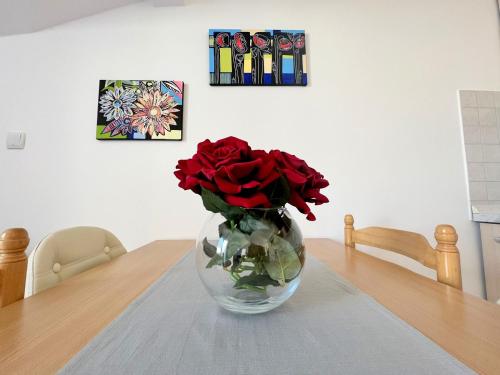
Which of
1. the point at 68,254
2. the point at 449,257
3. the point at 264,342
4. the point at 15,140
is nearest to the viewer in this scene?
the point at 264,342

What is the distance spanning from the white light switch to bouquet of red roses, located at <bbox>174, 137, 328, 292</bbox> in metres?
1.41

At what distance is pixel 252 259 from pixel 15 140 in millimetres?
1547

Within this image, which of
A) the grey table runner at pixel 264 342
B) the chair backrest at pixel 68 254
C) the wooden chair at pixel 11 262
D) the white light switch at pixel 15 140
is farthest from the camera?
the white light switch at pixel 15 140

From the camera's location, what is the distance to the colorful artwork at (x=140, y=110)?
1.15 meters

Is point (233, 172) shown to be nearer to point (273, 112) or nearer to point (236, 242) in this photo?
point (236, 242)

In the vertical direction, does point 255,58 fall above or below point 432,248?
above

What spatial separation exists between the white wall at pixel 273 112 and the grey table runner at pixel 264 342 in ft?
2.73

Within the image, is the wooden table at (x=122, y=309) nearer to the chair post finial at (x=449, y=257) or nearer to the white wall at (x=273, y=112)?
the chair post finial at (x=449, y=257)

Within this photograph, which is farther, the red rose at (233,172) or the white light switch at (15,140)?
the white light switch at (15,140)

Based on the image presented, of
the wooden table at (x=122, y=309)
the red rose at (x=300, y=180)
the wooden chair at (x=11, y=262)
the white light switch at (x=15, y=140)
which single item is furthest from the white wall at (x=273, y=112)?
the red rose at (x=300, y=180)

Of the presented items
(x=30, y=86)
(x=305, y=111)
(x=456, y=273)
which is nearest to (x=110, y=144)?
(x=30, y=86)

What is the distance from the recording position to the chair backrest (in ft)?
1.60

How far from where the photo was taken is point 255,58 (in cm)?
121

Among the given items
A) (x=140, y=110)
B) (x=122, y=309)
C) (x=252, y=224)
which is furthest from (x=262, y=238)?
(x=140, y=110)
